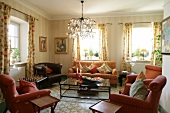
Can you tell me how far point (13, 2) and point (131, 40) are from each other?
15.7 ft

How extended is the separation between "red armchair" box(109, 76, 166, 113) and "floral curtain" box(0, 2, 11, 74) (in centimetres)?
307

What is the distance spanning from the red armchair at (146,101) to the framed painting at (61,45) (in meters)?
4.74

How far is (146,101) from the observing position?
2.34m

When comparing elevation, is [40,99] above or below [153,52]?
below

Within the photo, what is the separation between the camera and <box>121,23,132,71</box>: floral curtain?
616 cm

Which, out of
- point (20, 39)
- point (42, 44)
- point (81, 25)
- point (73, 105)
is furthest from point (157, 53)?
point (20, 39)

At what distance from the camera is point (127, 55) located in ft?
20.5

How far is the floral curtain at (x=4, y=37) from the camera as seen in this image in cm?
370

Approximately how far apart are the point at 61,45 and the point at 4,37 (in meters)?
3.24

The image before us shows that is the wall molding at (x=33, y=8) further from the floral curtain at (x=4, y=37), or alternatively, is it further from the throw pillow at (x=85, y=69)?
the throw pillow at (x=85, y=69)

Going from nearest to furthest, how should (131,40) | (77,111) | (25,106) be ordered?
(25,106)
(77,111)
(131,40)

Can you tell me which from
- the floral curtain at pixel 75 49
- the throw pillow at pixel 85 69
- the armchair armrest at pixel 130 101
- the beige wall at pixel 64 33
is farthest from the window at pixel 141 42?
the armchair armrest at pixel 130 101

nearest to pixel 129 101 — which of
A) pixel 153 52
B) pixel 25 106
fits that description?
pixel 25 106

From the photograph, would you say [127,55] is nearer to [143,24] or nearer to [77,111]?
[143,24]
